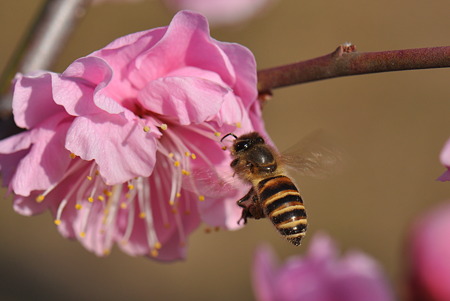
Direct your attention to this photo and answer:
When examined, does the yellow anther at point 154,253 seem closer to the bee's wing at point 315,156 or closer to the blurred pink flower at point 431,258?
the bee's wing at point 315,156

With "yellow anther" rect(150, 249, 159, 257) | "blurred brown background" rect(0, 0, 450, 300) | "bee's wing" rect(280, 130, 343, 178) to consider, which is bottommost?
"blurred brown background" rect(0, 0, 450, 300)

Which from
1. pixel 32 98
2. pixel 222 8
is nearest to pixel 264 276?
pixel 32 98

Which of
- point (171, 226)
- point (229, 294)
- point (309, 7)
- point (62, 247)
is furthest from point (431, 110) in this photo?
point (171, 226)

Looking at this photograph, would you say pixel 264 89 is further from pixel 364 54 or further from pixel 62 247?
pixel 62 247

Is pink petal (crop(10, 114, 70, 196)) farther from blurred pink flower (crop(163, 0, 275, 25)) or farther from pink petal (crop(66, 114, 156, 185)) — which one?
blurred pink flower (crop(163, 0, 275, 25))

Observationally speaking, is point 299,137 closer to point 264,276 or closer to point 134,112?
point 264,276

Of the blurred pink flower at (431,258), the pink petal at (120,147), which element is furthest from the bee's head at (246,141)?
the blurred pink flower at (431,258)

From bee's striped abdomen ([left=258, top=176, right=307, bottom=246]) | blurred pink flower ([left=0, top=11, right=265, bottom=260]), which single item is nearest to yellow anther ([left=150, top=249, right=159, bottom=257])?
blurred pink flower ([left=0, top=11, right=265, bottom=260])
